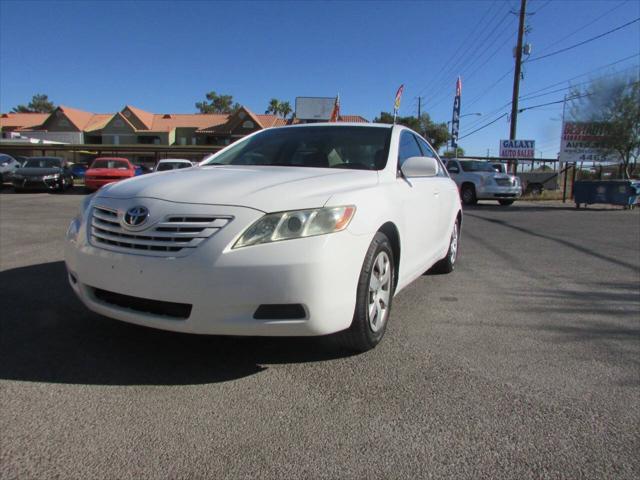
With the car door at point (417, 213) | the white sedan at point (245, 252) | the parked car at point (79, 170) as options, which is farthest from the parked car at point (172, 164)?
the parked car at point (79, 170)

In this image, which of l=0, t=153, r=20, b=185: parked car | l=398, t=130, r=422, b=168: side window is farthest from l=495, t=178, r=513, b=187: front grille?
l=0, t=153, r=20, b=185: parked car

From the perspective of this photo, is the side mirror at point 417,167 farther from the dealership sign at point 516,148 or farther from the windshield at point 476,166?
the dealership sign at point 516,148

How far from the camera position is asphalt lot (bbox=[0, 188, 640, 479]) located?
7.22ft

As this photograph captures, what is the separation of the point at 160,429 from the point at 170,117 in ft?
207

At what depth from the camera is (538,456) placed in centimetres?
227

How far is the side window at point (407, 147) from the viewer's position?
14.1ft

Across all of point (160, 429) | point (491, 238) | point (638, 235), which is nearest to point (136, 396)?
point (160, 429)

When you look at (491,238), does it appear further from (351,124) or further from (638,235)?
(351,124)

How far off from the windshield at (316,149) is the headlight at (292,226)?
109 cm

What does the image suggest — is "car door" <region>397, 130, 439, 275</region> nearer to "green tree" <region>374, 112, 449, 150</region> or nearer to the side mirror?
the side mirror

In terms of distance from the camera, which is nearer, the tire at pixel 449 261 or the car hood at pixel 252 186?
the car hood at pixel 252 186

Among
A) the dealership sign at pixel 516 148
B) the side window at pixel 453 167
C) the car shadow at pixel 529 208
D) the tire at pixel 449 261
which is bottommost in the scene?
the tire at pixel 449 261

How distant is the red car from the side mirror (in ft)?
53.2

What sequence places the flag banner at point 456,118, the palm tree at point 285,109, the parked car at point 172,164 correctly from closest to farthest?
the parked car at point 172,164 < the flag banner at point 456,118 < the palm tree at point 285,109
